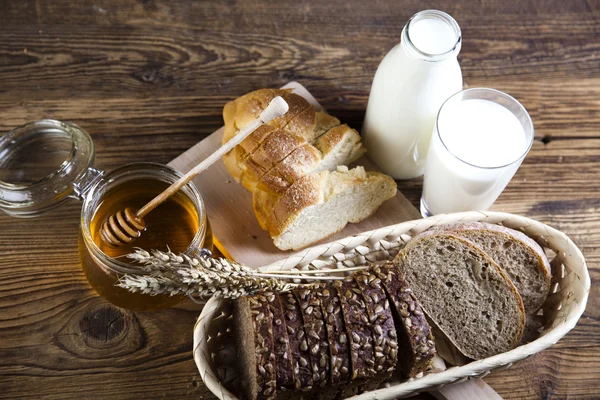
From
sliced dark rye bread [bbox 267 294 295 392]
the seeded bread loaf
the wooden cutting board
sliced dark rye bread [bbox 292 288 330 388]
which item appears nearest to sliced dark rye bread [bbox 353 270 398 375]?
sliced dark rye bread [bbox 292 288 330 388]

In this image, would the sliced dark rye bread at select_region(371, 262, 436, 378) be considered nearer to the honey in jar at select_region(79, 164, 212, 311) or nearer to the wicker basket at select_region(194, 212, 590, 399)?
the wicker basket at select_region(194, 212, 590, 399)

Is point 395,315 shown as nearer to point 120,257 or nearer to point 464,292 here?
point 464,292

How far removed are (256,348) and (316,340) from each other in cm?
18

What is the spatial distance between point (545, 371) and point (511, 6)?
1.59 meters

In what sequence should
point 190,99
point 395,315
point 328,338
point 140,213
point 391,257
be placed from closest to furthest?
1. point 328,338
2. point 395,315
3. point 140,213
4. point 391,257
5. point 190,99

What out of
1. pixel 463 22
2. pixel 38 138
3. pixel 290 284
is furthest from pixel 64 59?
pixel 463 22

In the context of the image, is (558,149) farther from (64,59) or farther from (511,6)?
(64,59)

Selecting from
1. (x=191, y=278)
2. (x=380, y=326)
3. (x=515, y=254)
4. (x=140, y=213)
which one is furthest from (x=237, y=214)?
(x=515, y=254)

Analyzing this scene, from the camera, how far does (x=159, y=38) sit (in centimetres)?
275

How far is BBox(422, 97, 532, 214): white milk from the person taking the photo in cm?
214

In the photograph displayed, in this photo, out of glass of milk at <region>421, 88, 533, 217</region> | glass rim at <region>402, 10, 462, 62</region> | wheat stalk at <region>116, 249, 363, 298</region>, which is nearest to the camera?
wheat stalk at <region>116, 249, 363, 298</region>

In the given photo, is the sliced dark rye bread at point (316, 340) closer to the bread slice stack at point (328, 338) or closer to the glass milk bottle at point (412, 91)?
the bread slice stack at point (328, 338)

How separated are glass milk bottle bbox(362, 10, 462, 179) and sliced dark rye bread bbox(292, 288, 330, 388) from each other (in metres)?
0.74

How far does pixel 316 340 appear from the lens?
1.88 m
